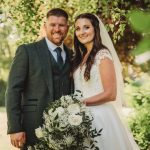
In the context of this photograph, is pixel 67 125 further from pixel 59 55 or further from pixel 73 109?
pixel 59 55

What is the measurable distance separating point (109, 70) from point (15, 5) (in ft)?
6.62

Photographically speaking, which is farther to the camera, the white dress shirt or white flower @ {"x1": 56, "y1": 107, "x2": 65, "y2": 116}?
the white dress shirt

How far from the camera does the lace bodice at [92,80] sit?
11.8ft

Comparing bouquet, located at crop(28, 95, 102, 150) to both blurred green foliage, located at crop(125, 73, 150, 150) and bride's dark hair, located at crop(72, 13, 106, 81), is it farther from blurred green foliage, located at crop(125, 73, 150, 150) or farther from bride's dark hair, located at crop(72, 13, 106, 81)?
blurred green foliage, located at crop(125, 73, 150, 150)

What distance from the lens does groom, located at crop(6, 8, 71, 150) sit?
3.30m

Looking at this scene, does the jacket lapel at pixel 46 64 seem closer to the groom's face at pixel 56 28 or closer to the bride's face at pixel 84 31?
the groom's face at pixel 56 28

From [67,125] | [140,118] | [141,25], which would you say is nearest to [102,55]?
[67,125]

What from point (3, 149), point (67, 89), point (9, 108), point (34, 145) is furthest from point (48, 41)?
point (3, 149)

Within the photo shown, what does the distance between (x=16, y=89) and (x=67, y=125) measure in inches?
23.4

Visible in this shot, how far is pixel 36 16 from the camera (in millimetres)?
5262

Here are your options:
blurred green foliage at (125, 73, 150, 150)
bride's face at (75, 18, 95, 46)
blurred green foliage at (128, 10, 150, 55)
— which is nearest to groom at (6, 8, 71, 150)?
bride's face at (75, 18, 95, 46)

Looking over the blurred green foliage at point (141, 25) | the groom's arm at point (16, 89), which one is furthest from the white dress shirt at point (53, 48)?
the blurred green foliage at point (141, 25)

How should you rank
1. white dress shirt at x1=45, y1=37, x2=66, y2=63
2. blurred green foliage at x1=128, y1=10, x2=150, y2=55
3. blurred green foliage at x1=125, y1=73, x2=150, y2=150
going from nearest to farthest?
blurred green foliage at x1=128, y1=10, x2=150, y2=55 < white dress shirt at x1=45, y1=37, x2=66, y2=63 < blurred green foliage at x1=125, y1=73, x2=150, y2=150

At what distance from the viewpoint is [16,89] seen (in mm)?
3279
